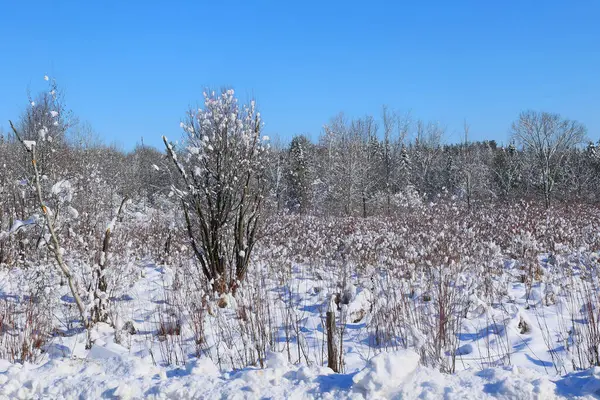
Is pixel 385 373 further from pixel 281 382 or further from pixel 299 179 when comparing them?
pixel 299 179

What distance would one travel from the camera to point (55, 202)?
6281mm

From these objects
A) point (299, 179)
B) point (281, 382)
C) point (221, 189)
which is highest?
point (299, 179)

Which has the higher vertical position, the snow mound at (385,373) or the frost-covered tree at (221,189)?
the frost-covered tree at (221,189)

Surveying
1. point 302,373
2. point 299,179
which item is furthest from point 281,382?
point 299,179

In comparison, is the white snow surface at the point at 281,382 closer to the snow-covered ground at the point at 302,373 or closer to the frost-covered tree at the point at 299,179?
the snow-covered ground at the point at 302,373

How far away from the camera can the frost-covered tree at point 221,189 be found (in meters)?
7.07

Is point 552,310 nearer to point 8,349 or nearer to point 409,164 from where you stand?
point 8,349

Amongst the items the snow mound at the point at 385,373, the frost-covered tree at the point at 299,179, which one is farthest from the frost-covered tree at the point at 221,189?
the frost-covered tree at the point at 299,179

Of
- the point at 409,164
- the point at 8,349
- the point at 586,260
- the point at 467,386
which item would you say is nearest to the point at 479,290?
the point at 586,260

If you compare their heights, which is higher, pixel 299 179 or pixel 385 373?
pixel 299 179

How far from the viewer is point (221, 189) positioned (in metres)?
7.16

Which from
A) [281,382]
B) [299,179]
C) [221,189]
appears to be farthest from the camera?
[299,179]

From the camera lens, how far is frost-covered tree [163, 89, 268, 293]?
7066mm

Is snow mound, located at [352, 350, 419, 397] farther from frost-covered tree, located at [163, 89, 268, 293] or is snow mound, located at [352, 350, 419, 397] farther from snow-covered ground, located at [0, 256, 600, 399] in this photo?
frost-covered tree, located at [163, 89, 268, 293]
